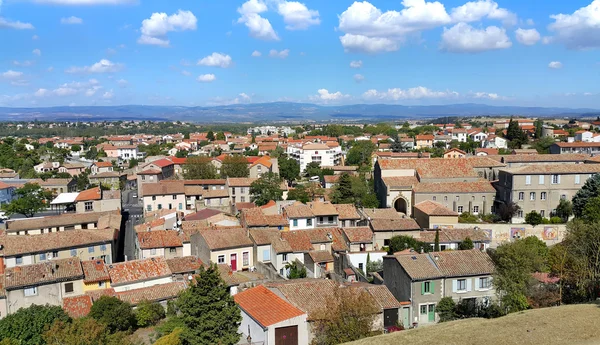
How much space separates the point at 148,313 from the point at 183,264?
767 centimetres

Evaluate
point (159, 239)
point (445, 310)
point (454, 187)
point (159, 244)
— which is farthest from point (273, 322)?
point (454, 187)

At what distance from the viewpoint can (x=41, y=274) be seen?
103ft

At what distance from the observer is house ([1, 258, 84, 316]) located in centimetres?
3011

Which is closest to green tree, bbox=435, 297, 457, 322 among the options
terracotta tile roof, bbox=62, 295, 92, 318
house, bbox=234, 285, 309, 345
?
house, bbox=234, 285, 309, 345

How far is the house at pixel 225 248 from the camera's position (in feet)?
123

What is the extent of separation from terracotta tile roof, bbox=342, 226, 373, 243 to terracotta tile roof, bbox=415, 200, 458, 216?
7415 millimetres

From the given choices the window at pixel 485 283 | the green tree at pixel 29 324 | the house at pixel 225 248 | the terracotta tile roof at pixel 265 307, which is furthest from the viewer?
the house at pixel 225 248

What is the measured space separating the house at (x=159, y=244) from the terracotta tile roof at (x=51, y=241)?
285cm

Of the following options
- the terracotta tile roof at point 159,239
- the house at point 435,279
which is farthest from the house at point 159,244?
the house at point 435,279

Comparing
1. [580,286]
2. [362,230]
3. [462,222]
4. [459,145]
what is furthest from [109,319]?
[459,145]

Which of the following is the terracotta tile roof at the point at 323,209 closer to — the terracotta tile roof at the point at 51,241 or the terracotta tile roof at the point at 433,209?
the terracotta tile roof at the point at 433,209

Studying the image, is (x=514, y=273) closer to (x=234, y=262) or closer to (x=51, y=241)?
(x=234, y=262)

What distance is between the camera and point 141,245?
39.7m

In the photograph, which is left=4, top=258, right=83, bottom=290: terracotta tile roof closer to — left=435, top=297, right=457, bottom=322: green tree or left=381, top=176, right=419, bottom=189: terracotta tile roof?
left=435, top=297, right=457, bottom=322: green tree
